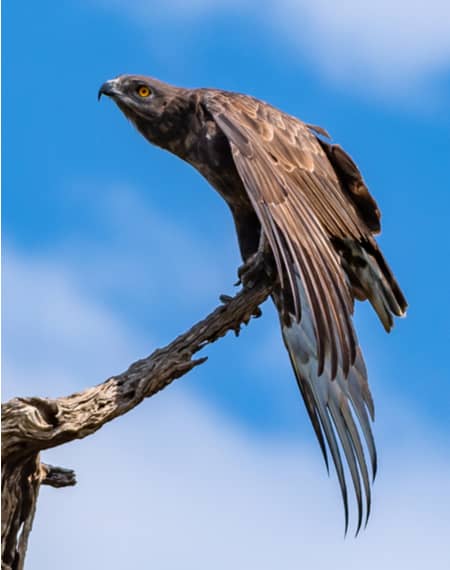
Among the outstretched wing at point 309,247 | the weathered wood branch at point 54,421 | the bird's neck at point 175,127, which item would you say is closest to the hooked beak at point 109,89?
the bird's neck at point 175,127

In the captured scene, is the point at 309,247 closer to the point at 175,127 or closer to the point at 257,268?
the point at 257,268

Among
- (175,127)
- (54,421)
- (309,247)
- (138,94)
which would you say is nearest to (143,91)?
(138,94)

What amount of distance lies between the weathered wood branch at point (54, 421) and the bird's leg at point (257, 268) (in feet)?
2.80

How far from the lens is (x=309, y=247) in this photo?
7.22 m

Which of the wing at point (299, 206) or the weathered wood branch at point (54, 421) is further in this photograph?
the wing at point (299, 206)

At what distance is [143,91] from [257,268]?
8.41 ft

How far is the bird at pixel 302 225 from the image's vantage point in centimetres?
702

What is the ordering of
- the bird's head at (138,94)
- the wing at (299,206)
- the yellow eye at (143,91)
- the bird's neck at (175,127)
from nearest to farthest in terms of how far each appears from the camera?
the wing at (299,206), the bird's neck at (175,127), the bird's head at (138,94), the yellow eye at (143,91)

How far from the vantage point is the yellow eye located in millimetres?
9781

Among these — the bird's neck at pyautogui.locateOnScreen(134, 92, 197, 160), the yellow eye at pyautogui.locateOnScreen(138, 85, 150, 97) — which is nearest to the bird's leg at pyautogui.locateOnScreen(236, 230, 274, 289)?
the bird's neck at pyautogui.locateOnScreen(134, 92, 197, 160)

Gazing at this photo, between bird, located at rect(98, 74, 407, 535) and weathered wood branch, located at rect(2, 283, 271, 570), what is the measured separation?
847 millimetres

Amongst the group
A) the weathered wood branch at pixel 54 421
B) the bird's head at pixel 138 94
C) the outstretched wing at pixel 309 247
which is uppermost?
the bird's head at pixel 138 94

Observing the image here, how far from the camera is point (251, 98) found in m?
9.09

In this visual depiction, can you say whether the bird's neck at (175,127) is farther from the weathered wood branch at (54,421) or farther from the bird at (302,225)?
the weathered wood branch at (54,421)
